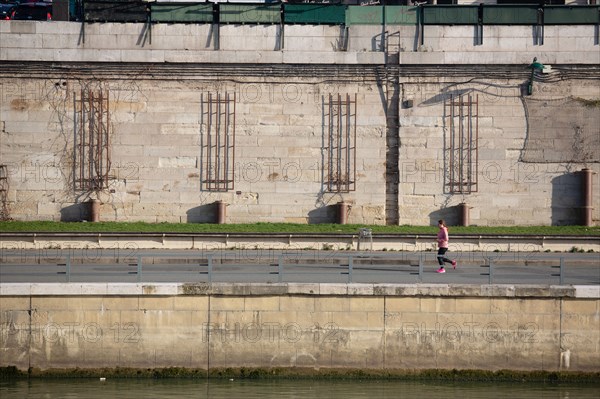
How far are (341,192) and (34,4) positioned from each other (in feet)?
53.8

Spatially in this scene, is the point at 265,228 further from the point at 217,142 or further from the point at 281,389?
the point at 281,389

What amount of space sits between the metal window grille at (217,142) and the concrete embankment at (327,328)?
1273 cm

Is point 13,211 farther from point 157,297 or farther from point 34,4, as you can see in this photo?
point 157,297

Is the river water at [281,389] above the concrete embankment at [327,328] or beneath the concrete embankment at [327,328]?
beneath

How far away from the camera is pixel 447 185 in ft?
125

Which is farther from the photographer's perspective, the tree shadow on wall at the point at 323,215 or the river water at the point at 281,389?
the tree shadow on wall at the point at 323,215

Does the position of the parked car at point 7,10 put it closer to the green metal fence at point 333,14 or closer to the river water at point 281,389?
the green metal fence at point 333,14

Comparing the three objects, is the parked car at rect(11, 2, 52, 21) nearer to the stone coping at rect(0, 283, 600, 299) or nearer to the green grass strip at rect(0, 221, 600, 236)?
the green grass strip at rect(0, 221, 600, 236)

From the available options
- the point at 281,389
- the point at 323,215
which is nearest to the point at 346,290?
the point at 281,389

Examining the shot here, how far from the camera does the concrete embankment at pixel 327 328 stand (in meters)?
25.3

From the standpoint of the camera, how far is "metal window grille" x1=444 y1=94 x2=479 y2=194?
3800cm

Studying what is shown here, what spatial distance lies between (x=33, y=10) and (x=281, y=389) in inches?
1021

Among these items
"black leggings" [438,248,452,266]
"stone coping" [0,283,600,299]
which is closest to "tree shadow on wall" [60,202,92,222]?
"stone coping" [0,283,600,299]

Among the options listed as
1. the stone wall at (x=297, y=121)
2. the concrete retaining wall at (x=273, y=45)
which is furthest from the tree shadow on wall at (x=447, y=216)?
the concrete retaining wall at (x=273, y=45)
